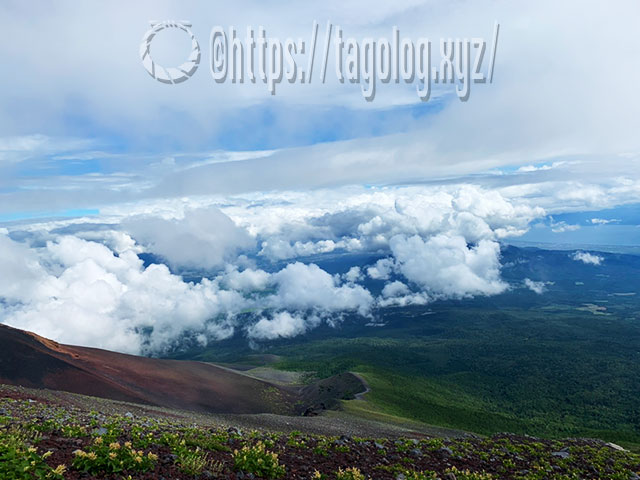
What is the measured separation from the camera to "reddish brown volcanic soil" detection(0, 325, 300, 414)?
72388 millimetres

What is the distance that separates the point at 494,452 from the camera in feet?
89.2

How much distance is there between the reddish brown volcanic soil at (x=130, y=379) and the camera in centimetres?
7239

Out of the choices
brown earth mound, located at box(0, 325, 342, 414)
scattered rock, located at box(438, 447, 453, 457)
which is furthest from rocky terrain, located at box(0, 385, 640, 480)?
brown earth mound, located at box(0, 325, 342, 414)

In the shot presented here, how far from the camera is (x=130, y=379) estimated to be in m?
91.6

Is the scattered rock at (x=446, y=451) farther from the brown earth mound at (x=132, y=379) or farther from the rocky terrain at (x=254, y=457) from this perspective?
the brown earth mound at (x=132, y=379)

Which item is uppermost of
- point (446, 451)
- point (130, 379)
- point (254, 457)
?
point (254, 457)

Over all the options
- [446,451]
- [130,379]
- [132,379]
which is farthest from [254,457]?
[132,379]

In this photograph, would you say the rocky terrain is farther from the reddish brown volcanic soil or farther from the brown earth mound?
the reddish brown volcanic soil

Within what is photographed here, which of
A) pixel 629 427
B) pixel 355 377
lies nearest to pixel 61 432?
pixel 355 377

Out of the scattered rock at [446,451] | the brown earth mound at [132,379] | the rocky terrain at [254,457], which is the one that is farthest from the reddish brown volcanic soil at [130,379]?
the scattered rock at [446,451]

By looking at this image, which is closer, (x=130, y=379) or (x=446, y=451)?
(x=446, y=451)

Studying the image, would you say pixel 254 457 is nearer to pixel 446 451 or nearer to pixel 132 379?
pixel 446 451

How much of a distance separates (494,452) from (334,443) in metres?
13.1

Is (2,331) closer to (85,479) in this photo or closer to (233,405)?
(233,405)
